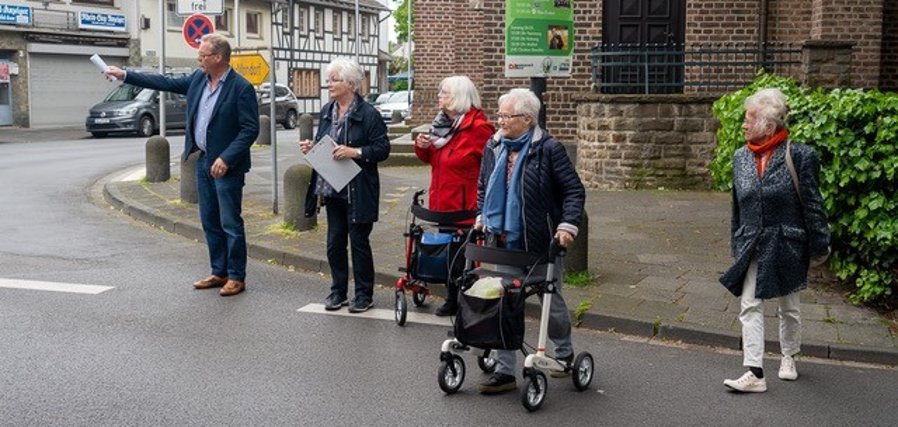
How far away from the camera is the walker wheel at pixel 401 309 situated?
7398 millimetres

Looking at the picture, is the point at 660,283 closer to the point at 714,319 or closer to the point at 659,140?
the point at 714,319

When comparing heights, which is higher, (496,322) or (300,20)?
(300,20)

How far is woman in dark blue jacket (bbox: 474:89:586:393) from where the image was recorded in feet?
19.2

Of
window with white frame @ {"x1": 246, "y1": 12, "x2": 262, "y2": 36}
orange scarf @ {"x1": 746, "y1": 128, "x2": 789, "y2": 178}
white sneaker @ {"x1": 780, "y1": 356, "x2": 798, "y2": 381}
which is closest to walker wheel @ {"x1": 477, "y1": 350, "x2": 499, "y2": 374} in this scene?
white sneaker @ {"x1": 780, "y1": 356, "x2": 798, "y2": 381}

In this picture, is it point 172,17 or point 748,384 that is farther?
point 172,17

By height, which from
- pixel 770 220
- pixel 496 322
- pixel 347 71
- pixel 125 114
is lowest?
pixel 496 322

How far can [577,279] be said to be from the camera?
8500mm

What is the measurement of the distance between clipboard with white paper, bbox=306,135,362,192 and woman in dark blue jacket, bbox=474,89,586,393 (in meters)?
1.82

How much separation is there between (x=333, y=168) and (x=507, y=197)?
1.99 m

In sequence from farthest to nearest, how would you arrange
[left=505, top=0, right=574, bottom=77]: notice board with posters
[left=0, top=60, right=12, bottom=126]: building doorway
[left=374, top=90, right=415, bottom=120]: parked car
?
1. [left=374, top=90, right=415, bottom=120]: parked car
2. [left=0, top=60, right=12, bottom=126]: building doorway
3. [left=505, top=0, right=574, bottom=77]: notice board with posters

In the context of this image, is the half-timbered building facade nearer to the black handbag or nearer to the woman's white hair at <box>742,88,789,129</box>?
the woman's white hair at <box>742,88,789,129</box>

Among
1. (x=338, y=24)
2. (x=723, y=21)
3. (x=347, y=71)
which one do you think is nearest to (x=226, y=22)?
(x=338, y=24)

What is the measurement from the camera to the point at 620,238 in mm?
10641

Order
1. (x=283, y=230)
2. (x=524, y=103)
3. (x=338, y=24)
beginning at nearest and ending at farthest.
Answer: (x=524, y=103), (x=283, y=230), (x=338, y=24)
